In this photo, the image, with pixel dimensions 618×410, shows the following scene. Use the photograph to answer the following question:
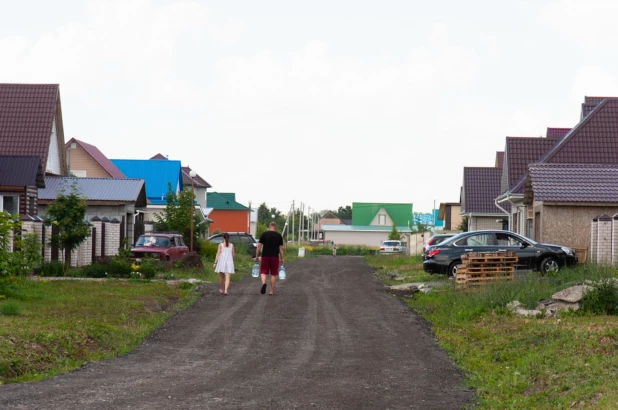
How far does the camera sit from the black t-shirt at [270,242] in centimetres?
2080

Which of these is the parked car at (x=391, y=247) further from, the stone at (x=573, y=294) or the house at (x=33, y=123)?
the stone at (x=573, y=294)

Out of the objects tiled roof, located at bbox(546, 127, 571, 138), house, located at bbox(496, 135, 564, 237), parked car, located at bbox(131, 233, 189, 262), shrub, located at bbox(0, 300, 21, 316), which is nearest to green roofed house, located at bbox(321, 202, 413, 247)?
tiled roof, located at bbox(546, 127, 571, 138)

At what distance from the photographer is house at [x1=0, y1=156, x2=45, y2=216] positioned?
100 feet

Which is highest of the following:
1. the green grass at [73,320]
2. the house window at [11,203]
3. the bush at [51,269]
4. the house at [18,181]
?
the house at [18,181]

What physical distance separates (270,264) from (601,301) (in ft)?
27.7

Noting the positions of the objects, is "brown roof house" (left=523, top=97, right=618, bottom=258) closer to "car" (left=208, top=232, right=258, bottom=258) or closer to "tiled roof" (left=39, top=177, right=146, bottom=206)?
"tiled roof" (left=39, top=177, right=146, bottom=206)

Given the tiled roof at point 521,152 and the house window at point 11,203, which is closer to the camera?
the house window at point 11,203

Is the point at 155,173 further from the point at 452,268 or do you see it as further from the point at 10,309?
the point at 10,309

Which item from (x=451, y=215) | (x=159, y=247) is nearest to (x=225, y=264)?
(x=159, y=247)

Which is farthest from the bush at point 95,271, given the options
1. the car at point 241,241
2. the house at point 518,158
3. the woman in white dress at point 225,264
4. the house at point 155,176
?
the house at point 155,176

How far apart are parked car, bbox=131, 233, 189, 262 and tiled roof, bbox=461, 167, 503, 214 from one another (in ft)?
70.5

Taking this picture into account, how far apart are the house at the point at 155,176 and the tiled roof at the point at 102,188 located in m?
18.7

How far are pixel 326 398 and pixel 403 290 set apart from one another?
1552cm

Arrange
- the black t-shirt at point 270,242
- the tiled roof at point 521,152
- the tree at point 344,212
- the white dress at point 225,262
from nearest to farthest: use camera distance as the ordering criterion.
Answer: the black t-shirt at point 270,242 < the white dress at point 225,262 < the tiled roof at point 521,152 < the tree at point 344,212
